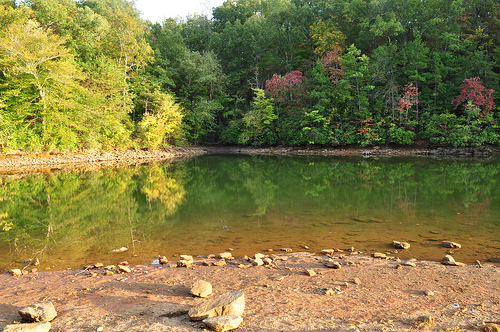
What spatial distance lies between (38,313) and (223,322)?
1.83 metres

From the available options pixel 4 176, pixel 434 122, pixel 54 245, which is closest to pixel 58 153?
pixel 4 176

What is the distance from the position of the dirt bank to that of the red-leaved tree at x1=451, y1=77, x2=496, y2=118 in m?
25.2

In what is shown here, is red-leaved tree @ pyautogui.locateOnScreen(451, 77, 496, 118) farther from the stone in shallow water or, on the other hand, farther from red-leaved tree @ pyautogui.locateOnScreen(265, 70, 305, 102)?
the stone in shallow water

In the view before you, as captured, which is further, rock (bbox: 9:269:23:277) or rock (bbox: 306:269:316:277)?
rock (bbox: 9:269:23:277)

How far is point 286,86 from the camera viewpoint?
32750mm

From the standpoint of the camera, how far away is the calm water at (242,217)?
19.8ft

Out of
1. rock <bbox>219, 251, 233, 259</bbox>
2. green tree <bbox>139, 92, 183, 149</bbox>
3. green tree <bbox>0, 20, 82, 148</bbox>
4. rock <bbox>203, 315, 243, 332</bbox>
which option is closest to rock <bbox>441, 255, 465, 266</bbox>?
rock <bbox>219, 251, 233, 259</bbox>

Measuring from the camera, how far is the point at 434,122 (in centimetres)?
2636

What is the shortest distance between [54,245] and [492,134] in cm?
2970

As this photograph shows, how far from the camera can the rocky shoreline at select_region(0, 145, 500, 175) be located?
20328 mm

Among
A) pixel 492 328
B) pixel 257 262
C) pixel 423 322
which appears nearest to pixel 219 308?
pixel 423 322

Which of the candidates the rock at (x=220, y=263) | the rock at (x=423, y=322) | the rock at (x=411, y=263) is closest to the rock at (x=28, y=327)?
the rock at (x=220, y=263)

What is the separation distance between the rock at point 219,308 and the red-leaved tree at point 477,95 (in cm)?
2809

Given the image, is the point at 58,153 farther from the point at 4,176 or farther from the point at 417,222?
the point at 417,222
